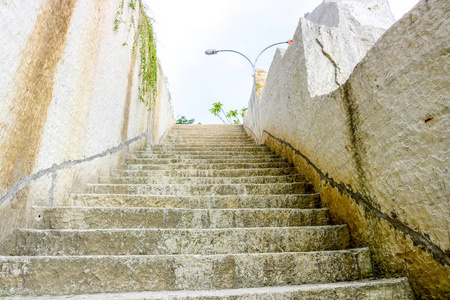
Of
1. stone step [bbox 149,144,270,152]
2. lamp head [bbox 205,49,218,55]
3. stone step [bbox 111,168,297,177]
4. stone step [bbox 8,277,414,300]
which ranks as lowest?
stone step [bbox 8,277,414,300]

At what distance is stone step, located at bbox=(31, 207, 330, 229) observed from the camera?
1865 millimetres

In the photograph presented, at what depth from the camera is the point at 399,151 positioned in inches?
55.2

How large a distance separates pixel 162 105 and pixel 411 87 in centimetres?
589

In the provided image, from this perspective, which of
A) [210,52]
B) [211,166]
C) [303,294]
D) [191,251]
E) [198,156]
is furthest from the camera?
[210,52]

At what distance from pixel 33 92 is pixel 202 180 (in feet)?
5.35

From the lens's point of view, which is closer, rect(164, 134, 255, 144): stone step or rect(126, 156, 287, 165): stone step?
rect(126, 156, 287, 165): stone step

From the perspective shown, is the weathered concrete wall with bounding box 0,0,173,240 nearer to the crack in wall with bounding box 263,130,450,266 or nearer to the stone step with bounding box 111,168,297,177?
the stone step with bounding box 111,168,297,177

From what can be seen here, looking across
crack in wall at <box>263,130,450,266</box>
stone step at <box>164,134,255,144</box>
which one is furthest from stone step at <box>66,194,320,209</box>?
stone step at <box>164,134,255,144</box>

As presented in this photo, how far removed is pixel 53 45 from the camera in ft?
6.46

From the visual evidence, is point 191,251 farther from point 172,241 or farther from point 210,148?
point 210,148

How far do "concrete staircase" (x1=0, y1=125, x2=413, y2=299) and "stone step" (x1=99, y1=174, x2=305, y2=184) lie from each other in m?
0.26

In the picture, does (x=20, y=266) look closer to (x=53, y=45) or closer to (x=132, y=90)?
(x=53, y=45)

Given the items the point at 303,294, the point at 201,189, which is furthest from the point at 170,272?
the point at 201,189

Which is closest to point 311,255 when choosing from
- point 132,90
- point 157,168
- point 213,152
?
point 157,168
